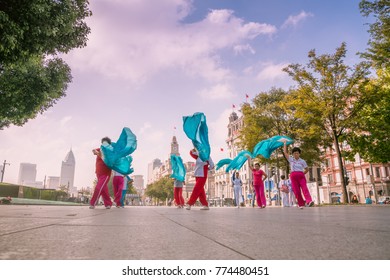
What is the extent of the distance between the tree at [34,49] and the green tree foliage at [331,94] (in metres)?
16.5

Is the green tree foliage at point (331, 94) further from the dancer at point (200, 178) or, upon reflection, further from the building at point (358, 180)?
the building at point (358, 180)

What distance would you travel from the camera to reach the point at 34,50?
8.38m

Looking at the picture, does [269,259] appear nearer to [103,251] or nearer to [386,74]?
[103,251]

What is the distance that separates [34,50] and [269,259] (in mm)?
9320

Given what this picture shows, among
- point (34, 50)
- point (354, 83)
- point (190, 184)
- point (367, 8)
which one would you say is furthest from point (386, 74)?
point (190, 184)

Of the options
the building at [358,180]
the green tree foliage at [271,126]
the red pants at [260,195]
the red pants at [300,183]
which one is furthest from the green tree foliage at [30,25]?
the building at [358,180]

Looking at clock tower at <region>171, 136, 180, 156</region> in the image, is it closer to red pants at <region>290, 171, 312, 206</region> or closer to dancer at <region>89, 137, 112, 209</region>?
dancer at <region>89, 137, 112, 209</region>

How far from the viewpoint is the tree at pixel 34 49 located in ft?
24.3

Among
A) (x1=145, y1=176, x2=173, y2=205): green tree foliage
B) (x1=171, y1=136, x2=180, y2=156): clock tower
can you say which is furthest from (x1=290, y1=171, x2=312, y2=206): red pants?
(x1=171, y1=136, x2=180, y2=156): clock tower

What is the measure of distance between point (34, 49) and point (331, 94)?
1955cm

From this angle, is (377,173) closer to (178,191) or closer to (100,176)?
(178,191)

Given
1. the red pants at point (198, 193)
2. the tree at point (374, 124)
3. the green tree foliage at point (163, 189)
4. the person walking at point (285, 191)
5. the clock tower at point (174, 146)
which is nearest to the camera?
the red pants at point (198, 193)

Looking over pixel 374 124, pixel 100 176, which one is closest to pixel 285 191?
pixel 374 124

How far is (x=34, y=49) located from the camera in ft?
27.4
